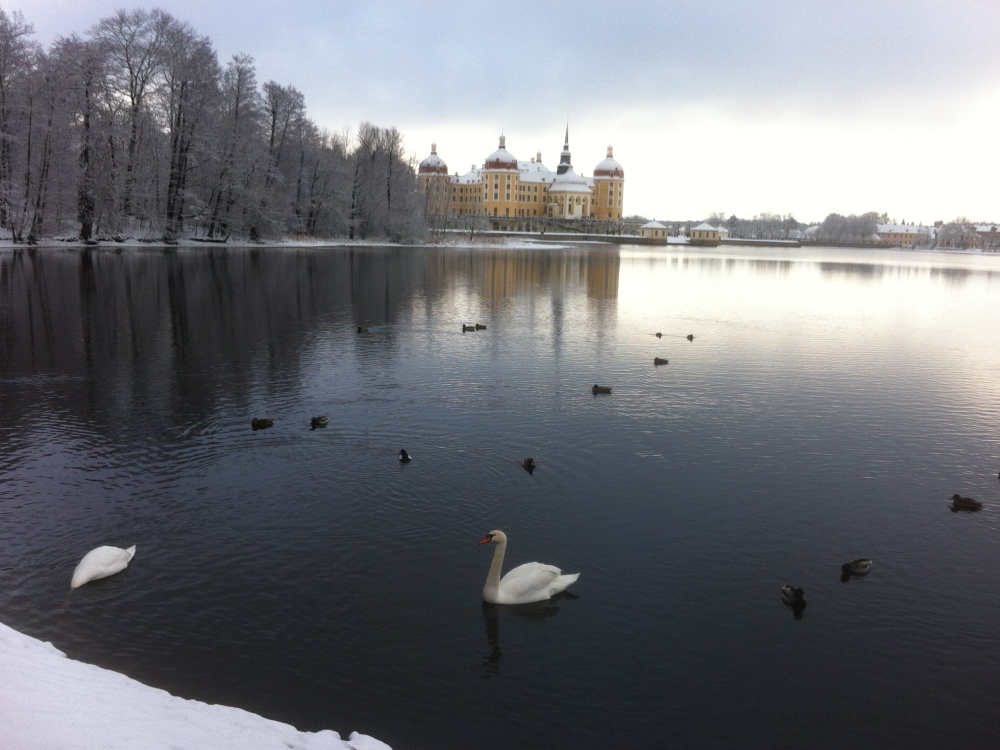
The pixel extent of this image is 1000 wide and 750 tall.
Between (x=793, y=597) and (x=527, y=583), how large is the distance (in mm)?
3323

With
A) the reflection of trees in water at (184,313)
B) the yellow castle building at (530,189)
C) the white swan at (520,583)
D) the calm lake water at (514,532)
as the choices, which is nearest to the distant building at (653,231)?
the yellow castle building at (530,189)

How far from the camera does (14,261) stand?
45000mm

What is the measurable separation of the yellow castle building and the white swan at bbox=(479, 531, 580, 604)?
169801 millimetres

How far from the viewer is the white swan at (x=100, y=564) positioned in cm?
899

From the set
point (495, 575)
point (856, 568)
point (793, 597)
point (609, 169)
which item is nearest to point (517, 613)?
point (495, 575)

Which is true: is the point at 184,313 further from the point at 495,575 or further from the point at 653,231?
the point at 653,231

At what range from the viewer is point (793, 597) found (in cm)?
915

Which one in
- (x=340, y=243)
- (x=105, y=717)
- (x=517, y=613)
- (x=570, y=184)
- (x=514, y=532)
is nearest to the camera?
(x=105, y=717)

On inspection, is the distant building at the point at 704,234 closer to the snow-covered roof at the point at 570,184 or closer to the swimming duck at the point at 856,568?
the snow-covered roof at the point at 570,184

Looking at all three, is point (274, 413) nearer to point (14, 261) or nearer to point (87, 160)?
point (14, 261)

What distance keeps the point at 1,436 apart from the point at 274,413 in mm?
5156

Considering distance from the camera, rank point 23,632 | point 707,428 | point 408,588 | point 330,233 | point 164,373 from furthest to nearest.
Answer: point 330,233, point 164,373, point 707,428, point 408,588, point 23,632

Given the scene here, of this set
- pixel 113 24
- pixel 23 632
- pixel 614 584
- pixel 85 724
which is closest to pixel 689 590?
pixel 614 584

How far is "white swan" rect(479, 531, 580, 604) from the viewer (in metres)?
9.05
